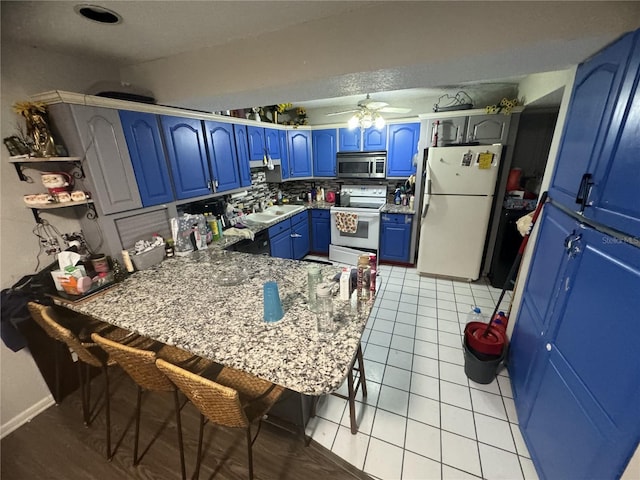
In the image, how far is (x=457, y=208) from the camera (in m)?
3.04

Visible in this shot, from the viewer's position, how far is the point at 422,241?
3.35m

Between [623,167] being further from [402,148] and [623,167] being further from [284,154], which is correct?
[284,154]

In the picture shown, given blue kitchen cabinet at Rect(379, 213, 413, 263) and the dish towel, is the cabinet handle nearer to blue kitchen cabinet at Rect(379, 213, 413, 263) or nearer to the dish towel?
blue kitchen cabinet at Rect(379, 213, 413, 263)

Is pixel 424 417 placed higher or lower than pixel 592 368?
lower

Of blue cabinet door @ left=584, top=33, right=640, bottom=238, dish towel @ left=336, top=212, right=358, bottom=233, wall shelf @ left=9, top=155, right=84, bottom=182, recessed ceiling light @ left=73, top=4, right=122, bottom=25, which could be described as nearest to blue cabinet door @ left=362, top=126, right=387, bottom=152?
dish towel @ left=336, top=212, right=358, bottom=233

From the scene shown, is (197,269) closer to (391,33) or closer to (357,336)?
(357,336)

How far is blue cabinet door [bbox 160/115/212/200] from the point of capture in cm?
213

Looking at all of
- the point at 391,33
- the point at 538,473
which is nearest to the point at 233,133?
the point at 391,33

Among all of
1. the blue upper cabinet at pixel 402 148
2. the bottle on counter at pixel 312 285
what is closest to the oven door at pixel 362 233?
the blue upper cabinet at pixel 402 148

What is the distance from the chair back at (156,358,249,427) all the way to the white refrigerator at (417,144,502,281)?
2.97 metres

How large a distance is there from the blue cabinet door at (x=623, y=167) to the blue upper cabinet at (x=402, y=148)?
2635 mm

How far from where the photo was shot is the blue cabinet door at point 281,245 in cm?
326

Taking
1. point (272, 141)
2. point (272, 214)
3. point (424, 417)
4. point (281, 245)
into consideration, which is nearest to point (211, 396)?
point (424, 417)

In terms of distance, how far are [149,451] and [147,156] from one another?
203 cm
